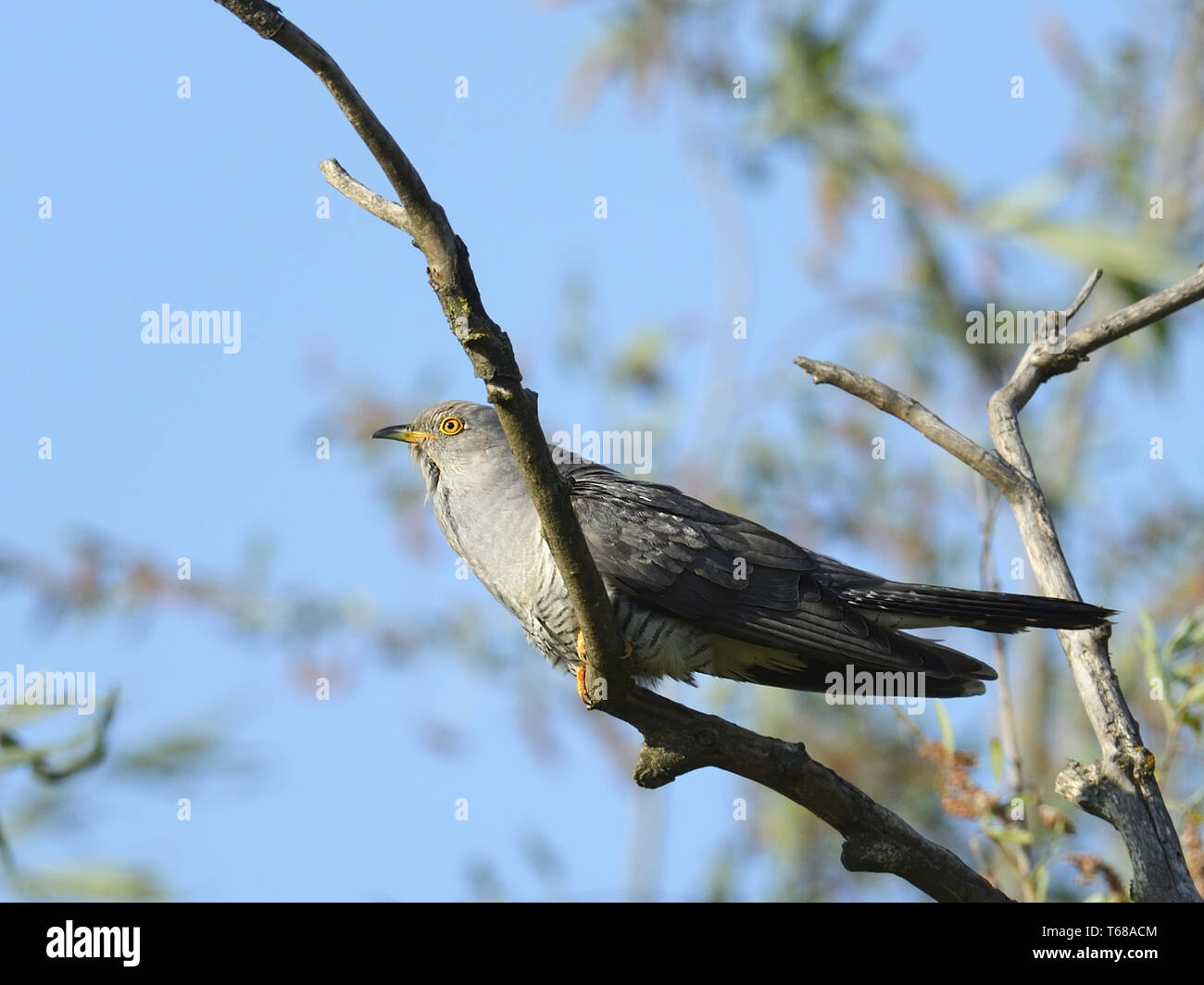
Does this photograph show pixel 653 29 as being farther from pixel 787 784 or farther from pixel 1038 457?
pixel 787 784

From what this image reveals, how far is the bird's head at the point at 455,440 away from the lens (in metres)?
5.25

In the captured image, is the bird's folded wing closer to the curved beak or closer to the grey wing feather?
the grey wing feather

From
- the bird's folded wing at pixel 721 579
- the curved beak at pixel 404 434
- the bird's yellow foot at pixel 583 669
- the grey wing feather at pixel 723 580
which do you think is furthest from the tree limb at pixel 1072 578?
the curved beak at pixel 404 434

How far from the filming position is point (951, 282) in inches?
439

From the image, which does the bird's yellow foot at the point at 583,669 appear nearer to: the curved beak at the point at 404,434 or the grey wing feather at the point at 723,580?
the grey wing feather at the point at 723,580

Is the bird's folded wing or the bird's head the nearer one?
the bird's folded wing

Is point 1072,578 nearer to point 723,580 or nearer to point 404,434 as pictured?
point 723,580

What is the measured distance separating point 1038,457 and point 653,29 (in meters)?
5.01

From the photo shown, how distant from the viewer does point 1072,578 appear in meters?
4.18

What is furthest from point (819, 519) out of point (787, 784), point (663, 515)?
point (787, 784)

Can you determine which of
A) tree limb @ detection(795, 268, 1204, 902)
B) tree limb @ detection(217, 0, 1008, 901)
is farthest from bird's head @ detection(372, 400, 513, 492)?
tree limb @ detection(217, 0, 1008, 901)

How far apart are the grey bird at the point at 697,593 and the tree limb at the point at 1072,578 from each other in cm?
31

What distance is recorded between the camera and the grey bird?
4.63 meters

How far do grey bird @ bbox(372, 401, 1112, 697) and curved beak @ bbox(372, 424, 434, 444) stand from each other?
1.26 feet
